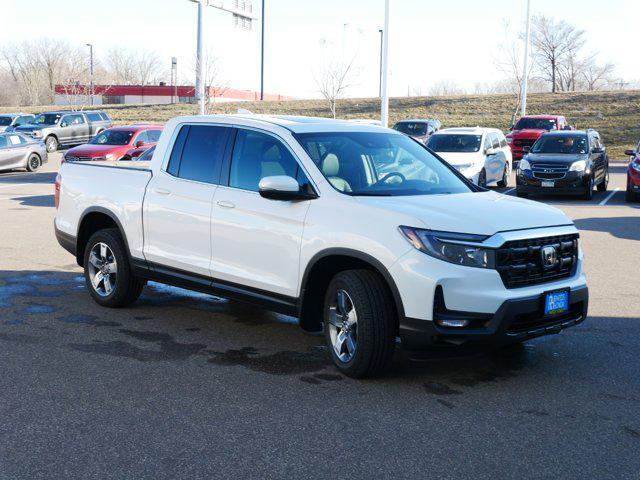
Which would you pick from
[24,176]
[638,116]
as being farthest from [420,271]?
[638,116]

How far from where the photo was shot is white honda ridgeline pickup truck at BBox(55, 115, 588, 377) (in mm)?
5270

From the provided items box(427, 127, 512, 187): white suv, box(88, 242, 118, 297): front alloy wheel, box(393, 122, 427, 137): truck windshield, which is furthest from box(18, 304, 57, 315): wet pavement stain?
box(393, 122, 427, 137): truck windshield

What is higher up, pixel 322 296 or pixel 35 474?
pixel 322 296

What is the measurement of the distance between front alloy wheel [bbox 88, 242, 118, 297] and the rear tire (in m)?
21.2

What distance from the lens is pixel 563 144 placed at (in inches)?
826

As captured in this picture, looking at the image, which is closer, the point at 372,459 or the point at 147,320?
the point at 372,459

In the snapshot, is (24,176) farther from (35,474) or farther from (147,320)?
(35,474)

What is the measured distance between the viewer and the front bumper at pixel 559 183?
19.5m

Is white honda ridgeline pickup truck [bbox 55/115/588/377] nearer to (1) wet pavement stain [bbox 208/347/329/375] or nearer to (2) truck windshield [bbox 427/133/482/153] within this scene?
(1) wet pavement stain [bbox 208/347/329/375]

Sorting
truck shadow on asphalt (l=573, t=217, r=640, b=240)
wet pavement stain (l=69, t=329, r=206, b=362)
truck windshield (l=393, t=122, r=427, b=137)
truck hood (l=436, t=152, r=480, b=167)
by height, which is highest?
truck windshield (l=393, t=122, r=427, b=137)

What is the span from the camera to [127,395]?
208 inches

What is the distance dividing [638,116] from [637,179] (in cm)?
3383

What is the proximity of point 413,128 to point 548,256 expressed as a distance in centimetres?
2798

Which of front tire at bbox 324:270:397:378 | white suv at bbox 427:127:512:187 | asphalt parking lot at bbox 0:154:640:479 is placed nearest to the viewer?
asphalt parking lot at bbox 0:154:640:479
